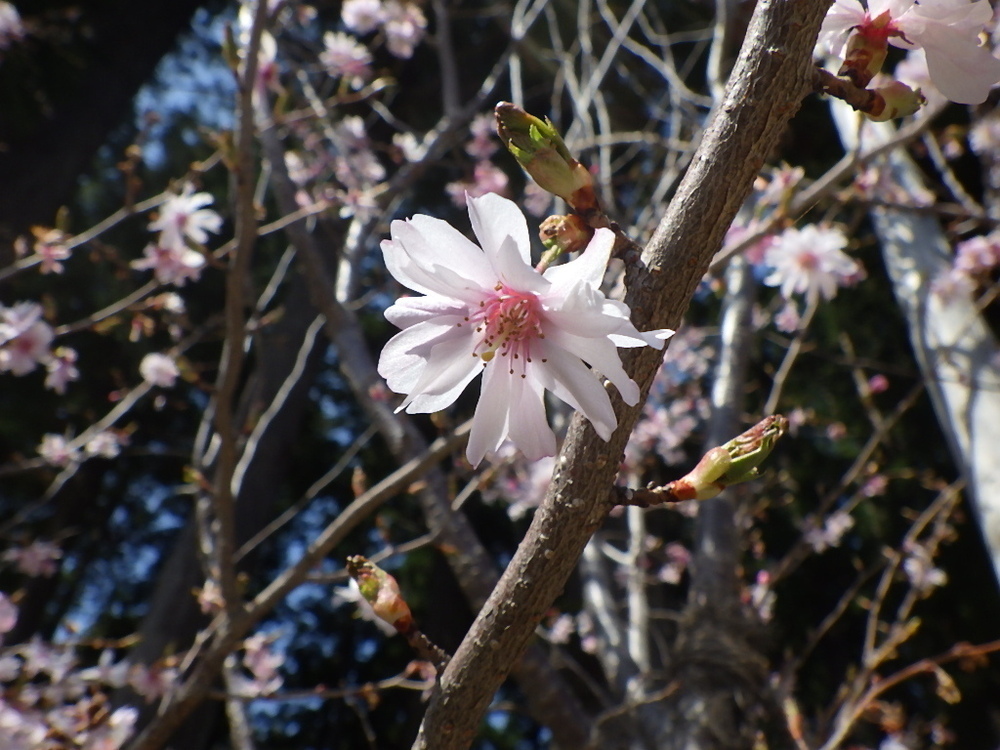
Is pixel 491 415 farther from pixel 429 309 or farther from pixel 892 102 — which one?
pixel 892 102

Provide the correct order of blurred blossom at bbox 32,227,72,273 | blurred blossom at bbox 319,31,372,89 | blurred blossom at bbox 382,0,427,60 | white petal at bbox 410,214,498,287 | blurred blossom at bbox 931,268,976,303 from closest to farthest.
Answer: white petal at bbox 410,214,498,287, blurred blossom at bbox 32,227,72,273, blurred blossom at bbox 931,268,976,303, blurred blossom at bbox 319,31,372,89, blurred blossom at bbox 382,0,427,60

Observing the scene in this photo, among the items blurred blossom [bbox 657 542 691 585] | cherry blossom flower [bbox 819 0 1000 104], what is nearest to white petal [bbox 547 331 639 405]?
cherry blossom flower [bbox 819 0 1000 104]

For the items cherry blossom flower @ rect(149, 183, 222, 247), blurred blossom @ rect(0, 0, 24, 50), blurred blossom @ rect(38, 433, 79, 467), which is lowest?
blurred blossom @ rect(38, 433, 79, 467)

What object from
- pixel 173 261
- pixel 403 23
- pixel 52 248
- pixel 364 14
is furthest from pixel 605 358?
pixel 364 14

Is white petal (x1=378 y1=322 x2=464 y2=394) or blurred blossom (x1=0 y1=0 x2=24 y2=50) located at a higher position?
blurred blossom (x1=0 y1=0 x2=24 y2=50)

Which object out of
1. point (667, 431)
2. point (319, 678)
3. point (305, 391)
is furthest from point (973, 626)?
point (319, 678)

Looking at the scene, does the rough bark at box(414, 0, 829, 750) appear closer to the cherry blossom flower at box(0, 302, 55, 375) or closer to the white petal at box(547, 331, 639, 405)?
the white petal at box(547, 331, 639, 405)
